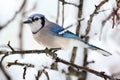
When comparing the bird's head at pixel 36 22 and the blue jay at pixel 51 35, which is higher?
the bird's head at pixel 36 22

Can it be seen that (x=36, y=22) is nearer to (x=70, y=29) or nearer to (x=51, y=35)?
(x=51, y=35)

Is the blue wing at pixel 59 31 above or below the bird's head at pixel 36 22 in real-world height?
below

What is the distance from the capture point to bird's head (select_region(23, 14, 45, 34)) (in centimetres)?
131

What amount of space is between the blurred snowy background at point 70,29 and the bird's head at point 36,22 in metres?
0.07

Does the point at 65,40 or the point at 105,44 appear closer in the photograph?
the point at 65,40

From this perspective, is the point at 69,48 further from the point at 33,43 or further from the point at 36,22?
the point at 33,43

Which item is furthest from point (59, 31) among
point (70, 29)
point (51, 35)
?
point (70, 29)

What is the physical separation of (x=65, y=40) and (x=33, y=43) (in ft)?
1.54

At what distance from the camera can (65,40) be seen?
134cm

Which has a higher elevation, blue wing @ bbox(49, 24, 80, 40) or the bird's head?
the bird's head

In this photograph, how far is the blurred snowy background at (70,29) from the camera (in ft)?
4.33

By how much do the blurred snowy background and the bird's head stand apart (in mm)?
70

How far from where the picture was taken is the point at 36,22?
4.43ft

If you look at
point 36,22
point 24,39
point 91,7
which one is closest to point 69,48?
point 36,22
